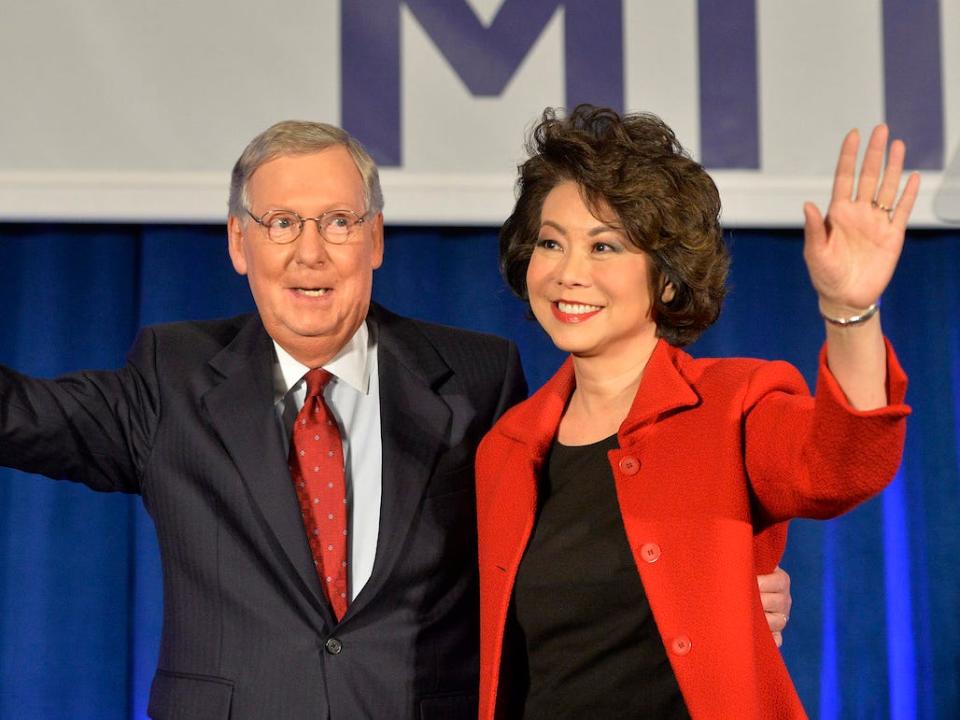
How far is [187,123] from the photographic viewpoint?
2.83 metres

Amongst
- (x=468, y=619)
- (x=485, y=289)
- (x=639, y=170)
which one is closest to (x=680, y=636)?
(x=468, y=619)

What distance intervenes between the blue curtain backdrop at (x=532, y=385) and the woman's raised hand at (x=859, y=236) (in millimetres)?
1942

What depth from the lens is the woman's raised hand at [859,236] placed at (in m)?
1.11

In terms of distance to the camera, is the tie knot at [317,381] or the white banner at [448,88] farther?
the white banner at [448,88]

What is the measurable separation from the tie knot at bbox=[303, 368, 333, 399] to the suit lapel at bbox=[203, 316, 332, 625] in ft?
0.19

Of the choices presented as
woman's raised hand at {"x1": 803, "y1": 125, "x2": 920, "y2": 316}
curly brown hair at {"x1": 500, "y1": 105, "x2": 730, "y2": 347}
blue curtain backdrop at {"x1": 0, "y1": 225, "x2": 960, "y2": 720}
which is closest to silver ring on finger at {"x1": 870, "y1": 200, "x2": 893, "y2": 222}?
woman's raised hand at {"x1": 803, "y1": 125, "x2": 920, "y2": 316}

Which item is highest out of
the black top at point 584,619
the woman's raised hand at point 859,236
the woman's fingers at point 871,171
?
the woman's fingers at point 871,171

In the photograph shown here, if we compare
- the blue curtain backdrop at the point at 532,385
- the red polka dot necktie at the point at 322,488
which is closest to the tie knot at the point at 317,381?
the red polka dot necktie at the point at 322,488

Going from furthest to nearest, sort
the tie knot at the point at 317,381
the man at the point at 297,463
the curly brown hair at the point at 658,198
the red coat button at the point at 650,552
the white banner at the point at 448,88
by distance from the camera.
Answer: the white banner at the point at 448,88 < the tie knot at the point at 317,381 < the man at the point at 297,463 < the curly brown hair at the point at 658,198 < the red coat button at the point at 650,552

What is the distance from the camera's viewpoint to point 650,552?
4.53ft

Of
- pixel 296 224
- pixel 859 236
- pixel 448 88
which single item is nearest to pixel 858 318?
pixel 859 236

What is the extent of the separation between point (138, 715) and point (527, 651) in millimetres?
1668

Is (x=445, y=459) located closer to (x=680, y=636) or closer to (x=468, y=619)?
(x=468, y=619)

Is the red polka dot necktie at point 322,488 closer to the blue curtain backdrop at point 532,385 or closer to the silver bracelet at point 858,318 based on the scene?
the silver bracelet at point 858,318
